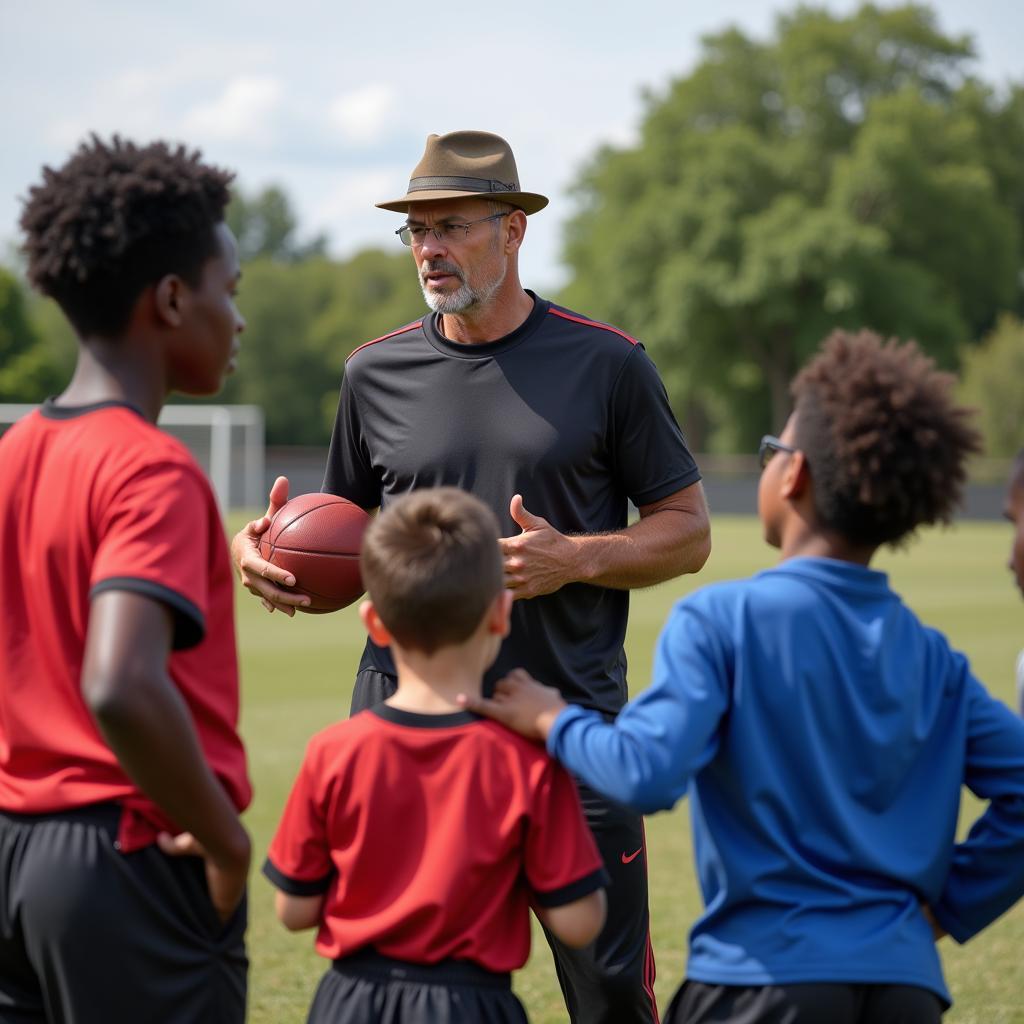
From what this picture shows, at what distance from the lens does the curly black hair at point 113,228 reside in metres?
2.84

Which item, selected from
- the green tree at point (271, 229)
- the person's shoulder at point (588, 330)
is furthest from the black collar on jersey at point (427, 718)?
the green tree at point (271, 229)

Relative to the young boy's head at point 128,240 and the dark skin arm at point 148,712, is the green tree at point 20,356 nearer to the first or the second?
the young boy's head at point 128,240

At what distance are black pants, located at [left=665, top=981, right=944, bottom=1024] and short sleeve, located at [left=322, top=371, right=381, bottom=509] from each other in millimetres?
2521

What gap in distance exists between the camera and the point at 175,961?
2.82 m

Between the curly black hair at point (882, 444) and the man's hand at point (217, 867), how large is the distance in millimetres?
1348

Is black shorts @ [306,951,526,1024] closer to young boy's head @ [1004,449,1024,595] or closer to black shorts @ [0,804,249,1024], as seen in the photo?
black shorts @ [0,804,249,1024]

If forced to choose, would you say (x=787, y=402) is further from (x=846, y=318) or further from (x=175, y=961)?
(x=175, y=961)

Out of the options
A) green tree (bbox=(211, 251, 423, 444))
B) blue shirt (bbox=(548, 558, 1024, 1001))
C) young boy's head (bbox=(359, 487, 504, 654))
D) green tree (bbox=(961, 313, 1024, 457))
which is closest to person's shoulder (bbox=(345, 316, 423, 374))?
young boy's head (bbox=(359, 487, 504, 654))

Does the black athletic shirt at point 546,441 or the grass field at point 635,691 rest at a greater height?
the black athletic shirt at point 546,441

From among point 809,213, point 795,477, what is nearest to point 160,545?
point 795,477

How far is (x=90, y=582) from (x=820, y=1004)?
160 centimetres

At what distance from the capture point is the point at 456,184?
16.2 feet

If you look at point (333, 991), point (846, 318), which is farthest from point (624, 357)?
point (846, 318)

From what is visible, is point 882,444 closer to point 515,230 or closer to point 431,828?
point 431,828
